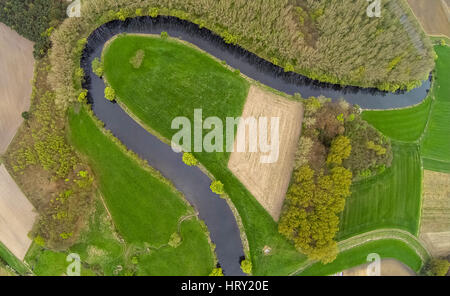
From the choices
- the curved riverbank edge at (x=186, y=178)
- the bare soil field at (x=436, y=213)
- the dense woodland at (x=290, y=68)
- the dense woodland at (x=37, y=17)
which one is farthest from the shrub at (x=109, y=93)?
the bare soil field at (x=436, y=213)

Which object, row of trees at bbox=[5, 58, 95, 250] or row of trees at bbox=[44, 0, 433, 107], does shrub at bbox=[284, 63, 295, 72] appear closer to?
row of trees at bbox=[44, 0, 433, 107]

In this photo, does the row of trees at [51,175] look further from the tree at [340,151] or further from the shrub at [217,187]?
the tree at [340,151]


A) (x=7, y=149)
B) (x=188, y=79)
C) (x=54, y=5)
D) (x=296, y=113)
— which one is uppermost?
(x=54, y=5)

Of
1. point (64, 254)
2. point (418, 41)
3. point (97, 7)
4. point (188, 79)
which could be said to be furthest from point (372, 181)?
point (97, 7)

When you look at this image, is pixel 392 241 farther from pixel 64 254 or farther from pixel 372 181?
pixel 64 254

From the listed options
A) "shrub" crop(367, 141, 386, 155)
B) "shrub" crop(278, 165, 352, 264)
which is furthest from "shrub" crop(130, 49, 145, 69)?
"shrub" crop(367, 141, 386, 155)

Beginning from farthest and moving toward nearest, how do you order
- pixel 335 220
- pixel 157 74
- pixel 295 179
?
pixel 157 74, pixel 295 179, pixel 335 220
